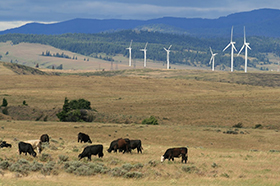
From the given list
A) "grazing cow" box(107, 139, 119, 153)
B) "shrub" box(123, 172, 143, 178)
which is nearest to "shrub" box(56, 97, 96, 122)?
"grazing cow" box(107, 139, 119, 153)

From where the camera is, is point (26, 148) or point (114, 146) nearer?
point (26, 148)

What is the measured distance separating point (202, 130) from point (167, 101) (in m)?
36.8

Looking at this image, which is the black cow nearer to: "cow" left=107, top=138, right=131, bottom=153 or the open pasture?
the open pasture

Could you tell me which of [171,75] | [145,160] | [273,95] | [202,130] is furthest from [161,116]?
[171,75]

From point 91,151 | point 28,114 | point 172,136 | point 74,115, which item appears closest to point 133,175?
point 91,151

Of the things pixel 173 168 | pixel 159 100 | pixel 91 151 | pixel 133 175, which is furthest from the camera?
pixel 159 100

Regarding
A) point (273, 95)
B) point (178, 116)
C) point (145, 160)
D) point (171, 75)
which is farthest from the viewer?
point (171, 75)

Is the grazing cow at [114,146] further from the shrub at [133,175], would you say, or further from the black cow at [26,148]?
the shrub at [133,175]

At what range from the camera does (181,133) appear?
44844mm

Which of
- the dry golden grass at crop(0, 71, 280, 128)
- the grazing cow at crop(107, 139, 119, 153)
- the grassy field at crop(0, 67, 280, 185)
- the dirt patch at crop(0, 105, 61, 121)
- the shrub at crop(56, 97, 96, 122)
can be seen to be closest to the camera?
the grassy field at crop(0, 67, 280, 185)

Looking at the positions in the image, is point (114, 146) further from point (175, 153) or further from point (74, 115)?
point (74, 115)

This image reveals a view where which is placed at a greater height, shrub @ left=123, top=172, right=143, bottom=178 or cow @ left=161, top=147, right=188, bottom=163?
cow @ left=161, top=147, right=188, bottom=163

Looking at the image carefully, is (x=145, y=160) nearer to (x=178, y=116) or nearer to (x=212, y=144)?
(x=212, y=144)

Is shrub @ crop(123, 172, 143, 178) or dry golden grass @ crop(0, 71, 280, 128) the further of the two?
dry golden grass @ crop(0, 71, 280, 128)
